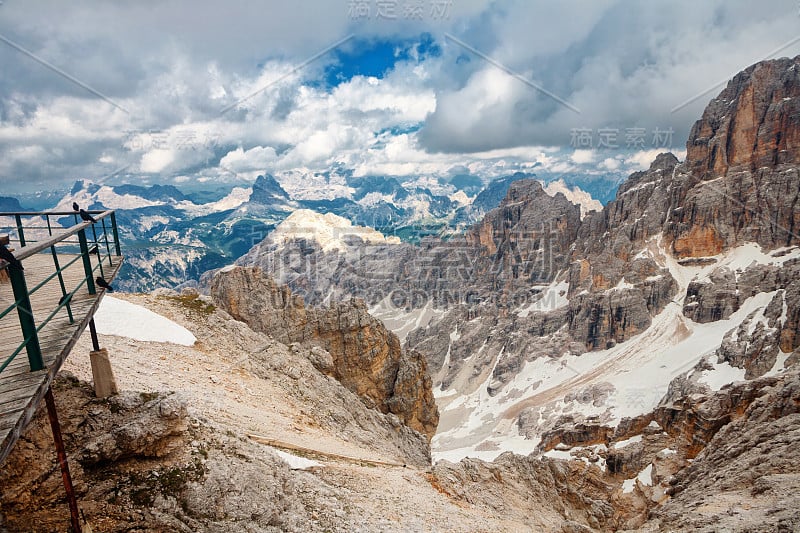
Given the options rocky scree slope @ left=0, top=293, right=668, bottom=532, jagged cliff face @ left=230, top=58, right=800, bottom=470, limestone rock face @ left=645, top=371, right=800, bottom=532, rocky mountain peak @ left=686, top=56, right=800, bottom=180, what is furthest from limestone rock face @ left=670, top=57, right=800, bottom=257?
rocky scree slope @ left=0, top=293, right=668, bottom=532

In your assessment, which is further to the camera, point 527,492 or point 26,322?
point 527,492

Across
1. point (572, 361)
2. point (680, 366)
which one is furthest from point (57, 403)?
point (572, 361)

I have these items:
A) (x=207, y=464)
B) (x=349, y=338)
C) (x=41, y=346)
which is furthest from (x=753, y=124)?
(x=41, y=346)

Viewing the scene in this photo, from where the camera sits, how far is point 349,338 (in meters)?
64.6

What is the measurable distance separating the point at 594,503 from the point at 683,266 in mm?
170830

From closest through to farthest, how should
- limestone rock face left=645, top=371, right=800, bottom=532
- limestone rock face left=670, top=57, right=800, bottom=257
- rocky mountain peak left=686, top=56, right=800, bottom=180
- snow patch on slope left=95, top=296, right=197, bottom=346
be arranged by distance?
limestone rock face left=645, top=371, right=800, bottom=532
snow patch on slope left=95, top=296, right=197, bottom=346
limestone rock face left=670, top=57, right=800, bottom=257
rocky mountain peak left=686, top=56, right=800, bottom=180

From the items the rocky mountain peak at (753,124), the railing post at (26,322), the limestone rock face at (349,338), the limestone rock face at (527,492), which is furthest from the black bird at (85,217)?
the rocky mountain peak at (753,124)

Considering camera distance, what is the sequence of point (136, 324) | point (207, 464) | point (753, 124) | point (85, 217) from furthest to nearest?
point (753, 124), point (136, 324), point (207, 464), point (85, 217)

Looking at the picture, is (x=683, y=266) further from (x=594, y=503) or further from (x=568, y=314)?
(x=594, y=503)

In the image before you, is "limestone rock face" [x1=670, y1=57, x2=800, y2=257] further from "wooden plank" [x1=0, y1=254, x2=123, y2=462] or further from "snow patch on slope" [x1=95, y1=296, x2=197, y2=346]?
"wooden plank" [x1=0, y1=254, x2=123, y2=462]

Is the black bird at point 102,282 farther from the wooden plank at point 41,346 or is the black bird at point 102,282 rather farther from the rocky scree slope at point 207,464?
the rocky scree slope at point 207,464

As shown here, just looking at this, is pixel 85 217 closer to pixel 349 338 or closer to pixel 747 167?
pixel 349 338

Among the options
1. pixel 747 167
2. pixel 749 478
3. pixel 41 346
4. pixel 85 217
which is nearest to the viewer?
pixel 41 346

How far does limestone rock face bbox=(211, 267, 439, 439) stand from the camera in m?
58.2
